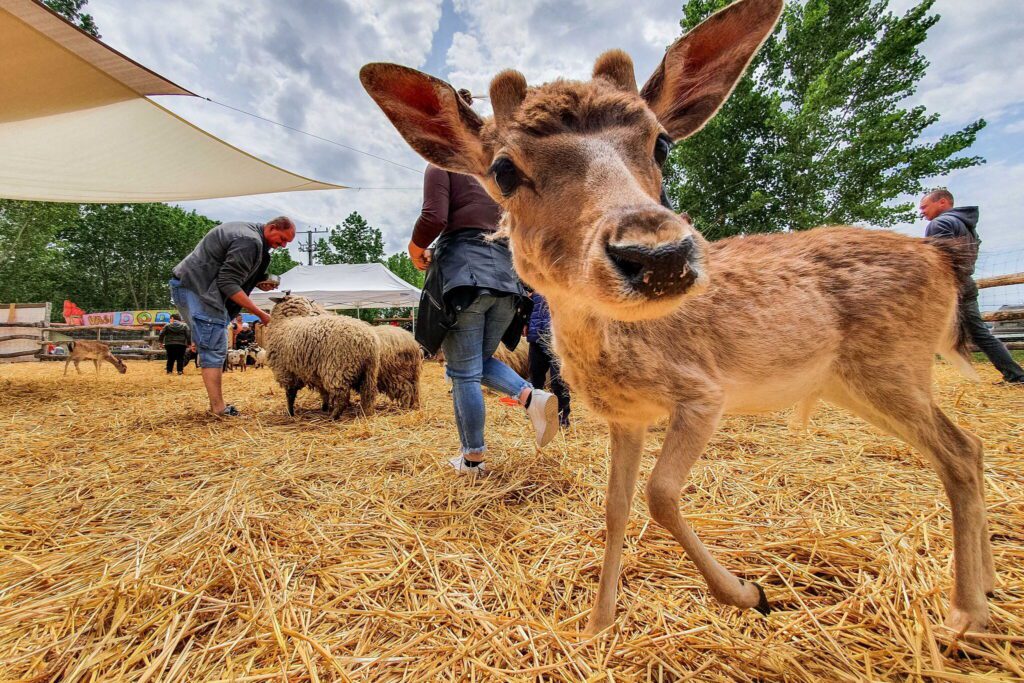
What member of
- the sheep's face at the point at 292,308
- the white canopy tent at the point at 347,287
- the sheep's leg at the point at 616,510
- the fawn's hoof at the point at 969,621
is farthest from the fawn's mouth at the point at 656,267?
the white canopy tent at the point at 347,287

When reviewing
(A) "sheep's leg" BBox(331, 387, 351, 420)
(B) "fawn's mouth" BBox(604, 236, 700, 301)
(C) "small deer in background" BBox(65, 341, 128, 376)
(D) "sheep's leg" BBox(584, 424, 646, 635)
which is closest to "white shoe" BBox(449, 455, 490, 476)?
(D) "sheep's leg" BBox(584, 424, 646, 635)

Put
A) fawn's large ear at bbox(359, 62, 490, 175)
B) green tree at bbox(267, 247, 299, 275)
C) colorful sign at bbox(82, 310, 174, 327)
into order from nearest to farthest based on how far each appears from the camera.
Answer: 1. fawn's large ear at bbox(359, 62, 490, 175)
2. colorful sign at bbox(82, 310, 174, 327)
3. green tree at bbox(267, 247, 299, 275)

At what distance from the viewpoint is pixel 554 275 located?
1.32 metres

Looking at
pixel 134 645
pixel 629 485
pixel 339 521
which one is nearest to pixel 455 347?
pixel 339 521

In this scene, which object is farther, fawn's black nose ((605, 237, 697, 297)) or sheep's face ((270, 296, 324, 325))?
Result: sheep's face ((270, 296, 324, 325))

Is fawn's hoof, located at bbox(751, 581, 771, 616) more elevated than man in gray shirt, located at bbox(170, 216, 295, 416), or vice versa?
man in gray shirt, located at bbox(170, 216, 295, 416)

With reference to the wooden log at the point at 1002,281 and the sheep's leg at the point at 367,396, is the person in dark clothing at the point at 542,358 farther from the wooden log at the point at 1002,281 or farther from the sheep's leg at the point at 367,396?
the wooden log at the point at 1002,281

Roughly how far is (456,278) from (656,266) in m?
1.74

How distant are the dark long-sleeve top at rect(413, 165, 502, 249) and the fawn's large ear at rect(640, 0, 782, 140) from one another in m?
1.25

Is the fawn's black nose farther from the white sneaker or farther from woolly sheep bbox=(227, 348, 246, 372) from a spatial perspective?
woolly sheep bbox=(227, 348, 246, 372)

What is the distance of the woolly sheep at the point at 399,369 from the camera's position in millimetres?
5566

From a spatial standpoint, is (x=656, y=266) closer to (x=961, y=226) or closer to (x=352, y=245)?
(x=961, y=226)

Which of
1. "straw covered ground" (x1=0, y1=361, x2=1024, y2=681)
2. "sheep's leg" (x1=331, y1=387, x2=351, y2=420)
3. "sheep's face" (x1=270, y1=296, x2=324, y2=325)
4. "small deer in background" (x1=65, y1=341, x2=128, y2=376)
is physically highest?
"sheep's face" (x1=270, y1=296, x2=324, y2=325)

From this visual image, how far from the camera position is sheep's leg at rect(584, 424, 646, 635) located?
1.47 meters
